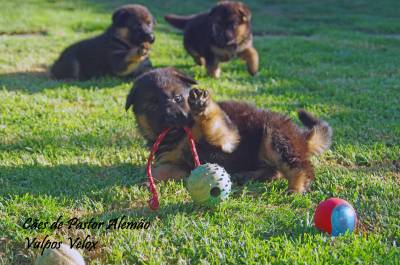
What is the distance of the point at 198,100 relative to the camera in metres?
3.58

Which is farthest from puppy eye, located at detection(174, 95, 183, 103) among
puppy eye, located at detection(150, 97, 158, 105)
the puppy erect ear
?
the puppy erect ear

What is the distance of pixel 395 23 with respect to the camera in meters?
11.4

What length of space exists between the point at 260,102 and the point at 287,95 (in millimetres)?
459

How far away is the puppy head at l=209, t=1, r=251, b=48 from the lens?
289 inches

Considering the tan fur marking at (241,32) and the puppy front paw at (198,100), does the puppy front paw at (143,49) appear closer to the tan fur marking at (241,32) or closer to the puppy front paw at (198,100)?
the tan fur marking at (241,32)

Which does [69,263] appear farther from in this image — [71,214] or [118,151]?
[118,151]

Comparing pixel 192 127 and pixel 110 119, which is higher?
pixel 192 127

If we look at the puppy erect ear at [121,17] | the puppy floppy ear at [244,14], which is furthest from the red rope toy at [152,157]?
the puppy floppy ear at [244,14]

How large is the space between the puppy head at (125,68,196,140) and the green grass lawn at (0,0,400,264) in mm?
373

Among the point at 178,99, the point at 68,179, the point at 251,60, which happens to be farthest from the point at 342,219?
the point at 251,60

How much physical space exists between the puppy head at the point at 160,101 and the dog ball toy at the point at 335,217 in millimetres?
1201

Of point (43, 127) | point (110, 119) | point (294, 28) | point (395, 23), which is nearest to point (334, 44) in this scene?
point (294, 28)

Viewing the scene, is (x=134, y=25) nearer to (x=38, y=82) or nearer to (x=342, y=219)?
(x=38, y=82)

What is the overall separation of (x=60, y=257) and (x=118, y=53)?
4.89 m
